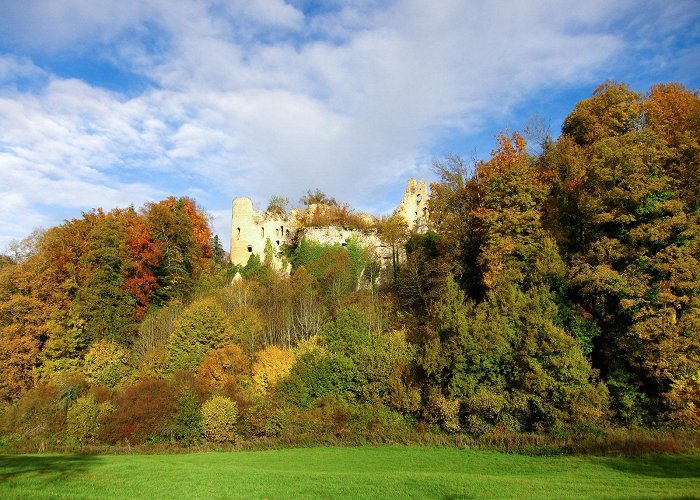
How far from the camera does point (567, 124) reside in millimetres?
28688

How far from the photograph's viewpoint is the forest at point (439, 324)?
19484 millimetres

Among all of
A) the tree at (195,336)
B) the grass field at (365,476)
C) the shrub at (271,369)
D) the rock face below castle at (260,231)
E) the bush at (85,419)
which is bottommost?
the grass field at (365,476)

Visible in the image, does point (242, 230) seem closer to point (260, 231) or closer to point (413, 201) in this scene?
point (260, 231)

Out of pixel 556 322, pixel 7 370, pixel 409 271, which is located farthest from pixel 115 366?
pixel 556 322

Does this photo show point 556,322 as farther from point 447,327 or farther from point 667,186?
point 667,186

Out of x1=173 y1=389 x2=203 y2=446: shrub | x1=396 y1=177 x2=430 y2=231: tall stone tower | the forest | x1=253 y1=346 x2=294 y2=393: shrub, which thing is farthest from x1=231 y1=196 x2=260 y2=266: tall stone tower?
x1=173 y1=389 x2=203 y2=446: shrub

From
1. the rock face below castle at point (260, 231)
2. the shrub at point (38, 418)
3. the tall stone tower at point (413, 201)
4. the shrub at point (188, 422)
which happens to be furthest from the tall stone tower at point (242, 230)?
the shrub at point (188, 422)

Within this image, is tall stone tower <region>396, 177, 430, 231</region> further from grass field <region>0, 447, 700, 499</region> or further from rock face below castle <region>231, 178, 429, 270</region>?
grass field <region>0, 447, 700, 499</region>

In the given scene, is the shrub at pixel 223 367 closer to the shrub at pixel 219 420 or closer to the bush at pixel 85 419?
the shrub at pixel 219 420

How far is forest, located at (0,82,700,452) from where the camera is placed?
19484 millimetres

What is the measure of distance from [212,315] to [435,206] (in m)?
15.4

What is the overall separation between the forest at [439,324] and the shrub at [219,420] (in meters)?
0.09

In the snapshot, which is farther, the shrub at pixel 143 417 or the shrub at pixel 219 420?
the shrub at pixel 143 417

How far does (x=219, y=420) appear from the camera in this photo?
23922 mm
